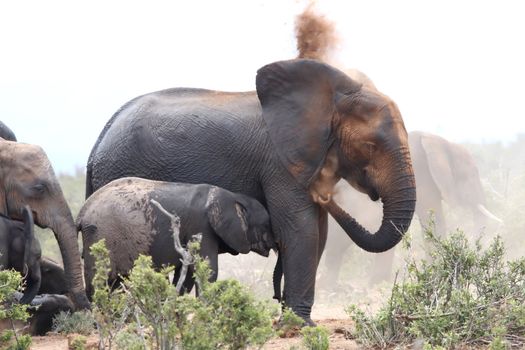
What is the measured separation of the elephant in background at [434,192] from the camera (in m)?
18.3

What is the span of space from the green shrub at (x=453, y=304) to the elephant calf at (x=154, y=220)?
5.44ft

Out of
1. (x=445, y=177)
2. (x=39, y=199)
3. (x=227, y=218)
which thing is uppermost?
(x=227, y=218)

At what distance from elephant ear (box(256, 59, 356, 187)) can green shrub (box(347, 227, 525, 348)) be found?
1826 millimetres

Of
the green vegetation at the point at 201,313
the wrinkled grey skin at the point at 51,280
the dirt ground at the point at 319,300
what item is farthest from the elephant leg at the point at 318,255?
the green vegetation at the point at 201,313

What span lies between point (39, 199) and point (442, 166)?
Answer: 35.1ft

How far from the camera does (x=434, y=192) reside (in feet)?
63.4

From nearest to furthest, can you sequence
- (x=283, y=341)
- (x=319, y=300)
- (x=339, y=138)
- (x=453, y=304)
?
(x=453, y=304)
(x=283, y=341)
(x=339, y=138)
(x=319, y=300)

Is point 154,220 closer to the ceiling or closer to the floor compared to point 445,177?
closer to the ceiling

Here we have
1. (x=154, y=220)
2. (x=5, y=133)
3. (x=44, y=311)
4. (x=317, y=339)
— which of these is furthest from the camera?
(x=5, y=133)

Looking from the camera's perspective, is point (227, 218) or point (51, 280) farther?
point (51, 280)

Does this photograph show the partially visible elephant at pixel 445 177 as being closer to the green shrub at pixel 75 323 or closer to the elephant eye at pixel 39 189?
the green shrub at pixel 75 323

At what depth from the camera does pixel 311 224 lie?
32.5ft

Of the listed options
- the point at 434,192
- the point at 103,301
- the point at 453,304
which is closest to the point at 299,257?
the point at 453,304

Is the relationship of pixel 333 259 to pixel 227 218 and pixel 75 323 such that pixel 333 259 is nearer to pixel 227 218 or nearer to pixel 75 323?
pixel 75 323
